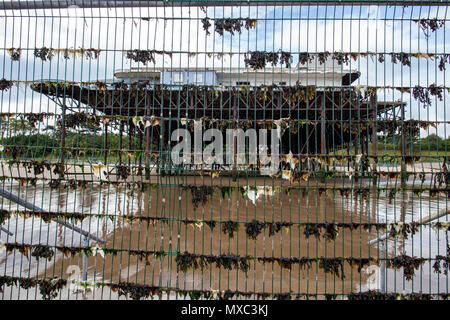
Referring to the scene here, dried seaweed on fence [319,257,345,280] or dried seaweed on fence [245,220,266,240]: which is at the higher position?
dried seaweed on fence [245,220,266,240]

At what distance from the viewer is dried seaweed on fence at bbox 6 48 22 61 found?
3.63m

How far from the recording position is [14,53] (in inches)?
144

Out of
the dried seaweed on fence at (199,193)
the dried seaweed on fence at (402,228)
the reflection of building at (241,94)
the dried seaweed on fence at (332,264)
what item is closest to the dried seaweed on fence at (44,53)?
the reflection of building at (241,94)

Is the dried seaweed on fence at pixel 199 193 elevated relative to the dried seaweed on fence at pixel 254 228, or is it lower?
elevated

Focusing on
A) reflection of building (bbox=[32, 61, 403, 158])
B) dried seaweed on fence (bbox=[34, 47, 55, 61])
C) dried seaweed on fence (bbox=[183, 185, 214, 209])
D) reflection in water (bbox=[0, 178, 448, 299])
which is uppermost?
dried seaweed on fence (bbox=[34, 47, 55, 61])

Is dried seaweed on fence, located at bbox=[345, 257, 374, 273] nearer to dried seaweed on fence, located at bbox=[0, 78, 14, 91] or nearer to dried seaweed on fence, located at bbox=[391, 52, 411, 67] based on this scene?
dried seaweed on fence, located at bbox=[391, 52, 411, 67]

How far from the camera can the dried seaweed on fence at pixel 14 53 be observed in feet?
11.9

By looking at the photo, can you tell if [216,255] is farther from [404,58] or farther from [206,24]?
[404,58]

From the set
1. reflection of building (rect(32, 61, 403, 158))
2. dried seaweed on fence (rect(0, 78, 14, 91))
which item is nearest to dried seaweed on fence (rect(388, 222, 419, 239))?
reflection of building (rect(32, 61, 403, 158))

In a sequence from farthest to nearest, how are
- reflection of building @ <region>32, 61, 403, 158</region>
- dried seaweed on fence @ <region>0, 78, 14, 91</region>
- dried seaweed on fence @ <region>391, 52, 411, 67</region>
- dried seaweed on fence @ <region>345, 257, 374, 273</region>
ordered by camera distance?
dried seaweed on fence @ <region>0, 78, 14, 91</region>
dried seaweed on fence @ <region>391, 52, 411, 67</region>
reflection of building @ <region>32, 61, 403, 158</region>
dried seaweed on fence @ <region>345, 257, 374, 273</region>

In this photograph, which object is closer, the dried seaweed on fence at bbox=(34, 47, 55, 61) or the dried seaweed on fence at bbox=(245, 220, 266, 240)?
the dried seaweed on fence at bbox=(245, 220, 266, 240)

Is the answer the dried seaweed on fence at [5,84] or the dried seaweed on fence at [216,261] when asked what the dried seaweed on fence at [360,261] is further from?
the dried seaweed on fence at [5,84]
